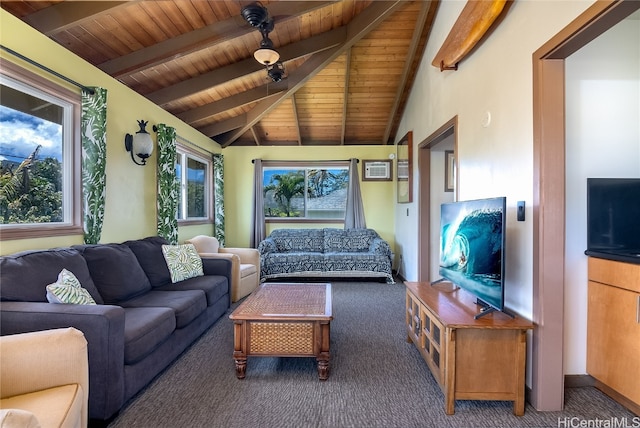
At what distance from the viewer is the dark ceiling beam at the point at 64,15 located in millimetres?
2277

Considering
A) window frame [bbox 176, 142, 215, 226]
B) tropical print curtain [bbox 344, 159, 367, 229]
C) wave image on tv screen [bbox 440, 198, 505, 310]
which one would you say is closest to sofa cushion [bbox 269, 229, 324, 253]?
tropical print curtain [bbox 344, 159, 367, 229]

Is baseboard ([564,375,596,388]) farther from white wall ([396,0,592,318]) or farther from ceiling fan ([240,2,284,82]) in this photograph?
ceiling fan ([240,2,284,82])

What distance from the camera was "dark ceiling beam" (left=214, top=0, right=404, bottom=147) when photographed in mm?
3373

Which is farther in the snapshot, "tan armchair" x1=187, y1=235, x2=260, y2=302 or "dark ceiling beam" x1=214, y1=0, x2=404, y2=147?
"tan armchair" x1=187, y1=235, x2=260, y2=302

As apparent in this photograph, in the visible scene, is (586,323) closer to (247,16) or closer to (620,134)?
(620,134)

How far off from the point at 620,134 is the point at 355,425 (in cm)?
241

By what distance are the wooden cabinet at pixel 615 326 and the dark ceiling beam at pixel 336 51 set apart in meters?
3.00

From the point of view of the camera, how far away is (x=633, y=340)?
1.76 meters

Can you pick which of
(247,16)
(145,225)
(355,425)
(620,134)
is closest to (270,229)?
(145,225)

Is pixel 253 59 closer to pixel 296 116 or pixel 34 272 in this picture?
pixel 296 116

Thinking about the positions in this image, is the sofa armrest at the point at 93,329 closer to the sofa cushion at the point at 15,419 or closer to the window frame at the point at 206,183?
the sofa cushion at the point at 15,419

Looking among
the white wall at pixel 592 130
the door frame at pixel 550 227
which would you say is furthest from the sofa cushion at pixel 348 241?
the door frame at pixel 550 227

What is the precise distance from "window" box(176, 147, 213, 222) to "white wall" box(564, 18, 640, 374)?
4.42 metres

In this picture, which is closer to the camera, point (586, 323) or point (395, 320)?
point (586, 323)
